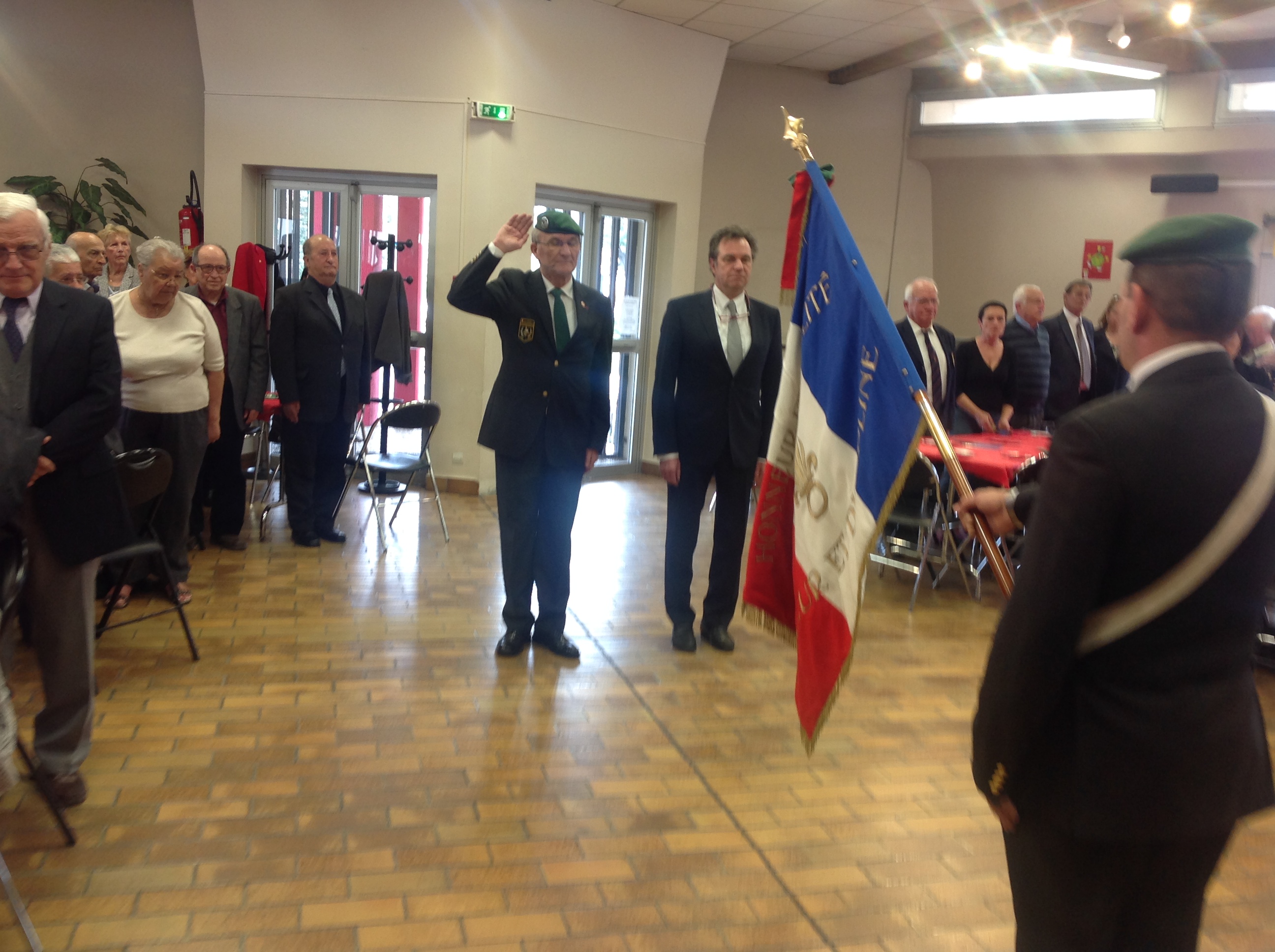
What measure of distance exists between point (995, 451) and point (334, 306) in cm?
379

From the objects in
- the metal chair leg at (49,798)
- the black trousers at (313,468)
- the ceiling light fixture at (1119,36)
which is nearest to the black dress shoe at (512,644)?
the metal chair leg at (49,798)

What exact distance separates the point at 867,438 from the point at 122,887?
A: 6.86ft

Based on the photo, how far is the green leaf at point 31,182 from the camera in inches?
281

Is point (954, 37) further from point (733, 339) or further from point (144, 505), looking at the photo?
point (144, 505)

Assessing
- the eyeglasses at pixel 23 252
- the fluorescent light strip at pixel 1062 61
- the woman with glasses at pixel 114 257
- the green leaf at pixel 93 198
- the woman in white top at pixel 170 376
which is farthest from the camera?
the fluorescent light strip at pixel 1062 61

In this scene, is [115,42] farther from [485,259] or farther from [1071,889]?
[1071,889]

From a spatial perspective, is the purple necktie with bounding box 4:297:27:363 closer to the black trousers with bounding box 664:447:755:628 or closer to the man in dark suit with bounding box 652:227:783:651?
the man in dark suit with bounding box 652:227:783:651

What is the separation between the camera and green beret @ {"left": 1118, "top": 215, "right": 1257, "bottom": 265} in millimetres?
1366

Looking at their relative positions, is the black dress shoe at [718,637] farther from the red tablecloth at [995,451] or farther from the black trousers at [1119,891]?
the black trousers at [1119,891]

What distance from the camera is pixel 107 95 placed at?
7.62 meters

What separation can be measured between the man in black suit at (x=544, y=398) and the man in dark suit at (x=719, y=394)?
0.28 meters

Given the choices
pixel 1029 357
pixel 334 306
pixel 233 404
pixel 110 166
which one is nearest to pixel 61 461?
pixel 233 404

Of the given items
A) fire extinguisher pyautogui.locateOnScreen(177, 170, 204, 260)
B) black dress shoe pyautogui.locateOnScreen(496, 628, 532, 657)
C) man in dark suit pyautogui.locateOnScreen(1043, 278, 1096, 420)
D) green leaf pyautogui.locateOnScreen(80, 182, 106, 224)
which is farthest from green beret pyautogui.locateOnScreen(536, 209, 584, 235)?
green leaf pyautogui.locateOnScreen(80, 182, 106, 224)

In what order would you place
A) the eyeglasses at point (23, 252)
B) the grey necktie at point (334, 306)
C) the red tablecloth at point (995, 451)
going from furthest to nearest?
the grey necktie at point (334, 306)
the red tablecloth at point (995, 451)
the eyeglasses at point (23, 252)
